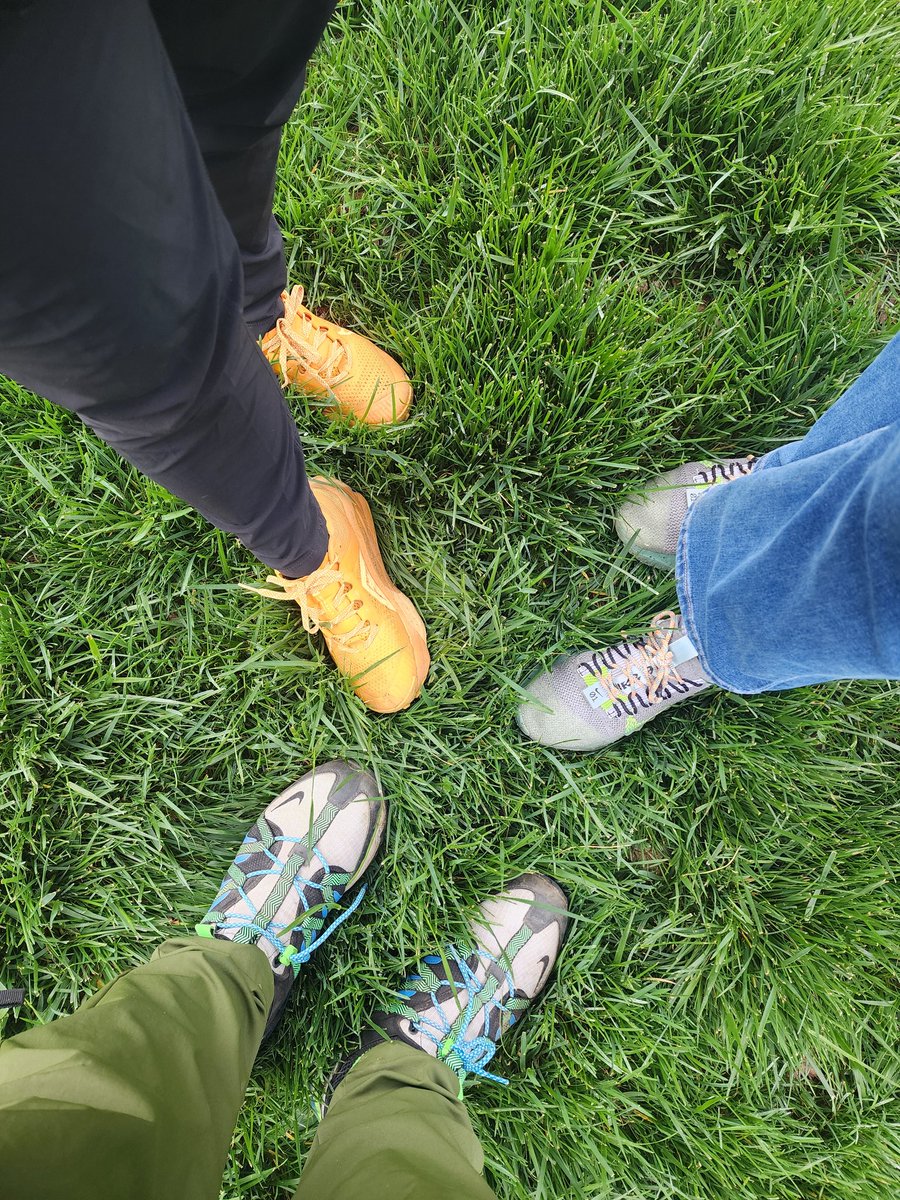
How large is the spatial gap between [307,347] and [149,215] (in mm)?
784

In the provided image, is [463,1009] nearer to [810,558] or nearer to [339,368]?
[810,558]

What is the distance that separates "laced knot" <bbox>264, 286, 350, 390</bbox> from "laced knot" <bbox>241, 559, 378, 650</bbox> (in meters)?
0.40

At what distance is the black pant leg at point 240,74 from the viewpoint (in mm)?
607

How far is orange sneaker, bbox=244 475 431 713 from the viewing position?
1.23m

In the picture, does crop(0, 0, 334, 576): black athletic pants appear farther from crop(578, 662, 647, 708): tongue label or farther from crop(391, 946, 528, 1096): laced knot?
crop(391, 946, 528, 1096): laced knot

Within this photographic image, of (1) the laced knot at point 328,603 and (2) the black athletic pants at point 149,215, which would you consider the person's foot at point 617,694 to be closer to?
(1) the laced knot at point 328,603

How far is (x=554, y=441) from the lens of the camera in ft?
4.41

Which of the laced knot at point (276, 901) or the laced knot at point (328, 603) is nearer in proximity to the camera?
the laced knot at point (328, 603)

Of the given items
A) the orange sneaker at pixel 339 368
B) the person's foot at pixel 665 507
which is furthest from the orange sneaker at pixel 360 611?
the person's foot at pixel 665 507

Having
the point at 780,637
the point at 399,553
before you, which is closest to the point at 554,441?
the point at 399,553

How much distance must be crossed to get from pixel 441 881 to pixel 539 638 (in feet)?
1.68

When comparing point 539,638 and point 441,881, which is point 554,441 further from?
point 441,881

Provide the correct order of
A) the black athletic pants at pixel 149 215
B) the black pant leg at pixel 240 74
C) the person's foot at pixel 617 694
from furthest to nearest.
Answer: the person's foot at pixel 617 694
the black pant leg at pixel 240 74
the black athletic pants at pixel 149 215

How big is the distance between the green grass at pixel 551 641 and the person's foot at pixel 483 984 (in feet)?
0.16
